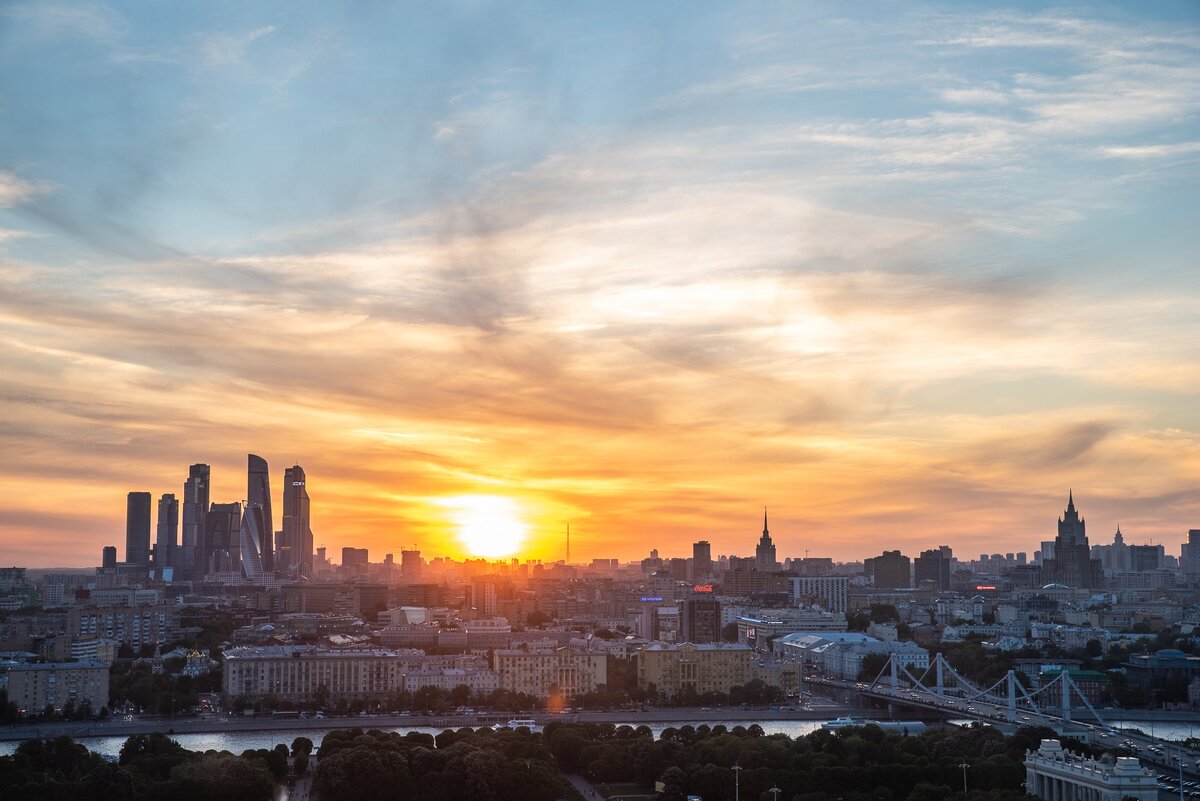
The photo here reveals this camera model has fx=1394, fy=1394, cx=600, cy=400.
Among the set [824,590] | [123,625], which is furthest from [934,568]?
[123,625]

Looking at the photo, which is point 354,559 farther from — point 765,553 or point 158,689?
point 158,689

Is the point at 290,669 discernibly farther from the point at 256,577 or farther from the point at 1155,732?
the point at 256,577

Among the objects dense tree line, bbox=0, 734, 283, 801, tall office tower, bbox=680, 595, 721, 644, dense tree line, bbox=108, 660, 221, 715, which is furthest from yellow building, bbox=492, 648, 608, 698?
dense tree line, bbox=0, 734, 283, 801

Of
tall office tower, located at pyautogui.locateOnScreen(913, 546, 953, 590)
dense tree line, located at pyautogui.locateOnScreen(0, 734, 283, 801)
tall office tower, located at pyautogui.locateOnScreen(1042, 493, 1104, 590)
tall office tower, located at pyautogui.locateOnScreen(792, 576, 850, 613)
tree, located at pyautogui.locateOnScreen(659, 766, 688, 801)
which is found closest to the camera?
dense tree line, located at pyautogui.locateOnScreen(0, 734, 283, 801)

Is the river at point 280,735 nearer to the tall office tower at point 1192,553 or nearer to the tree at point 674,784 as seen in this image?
the tree at point 674,784

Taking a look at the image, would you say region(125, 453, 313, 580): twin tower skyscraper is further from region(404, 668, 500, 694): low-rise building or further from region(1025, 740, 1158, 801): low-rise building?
region(1025, 740, 1158, 801): low-rise building
